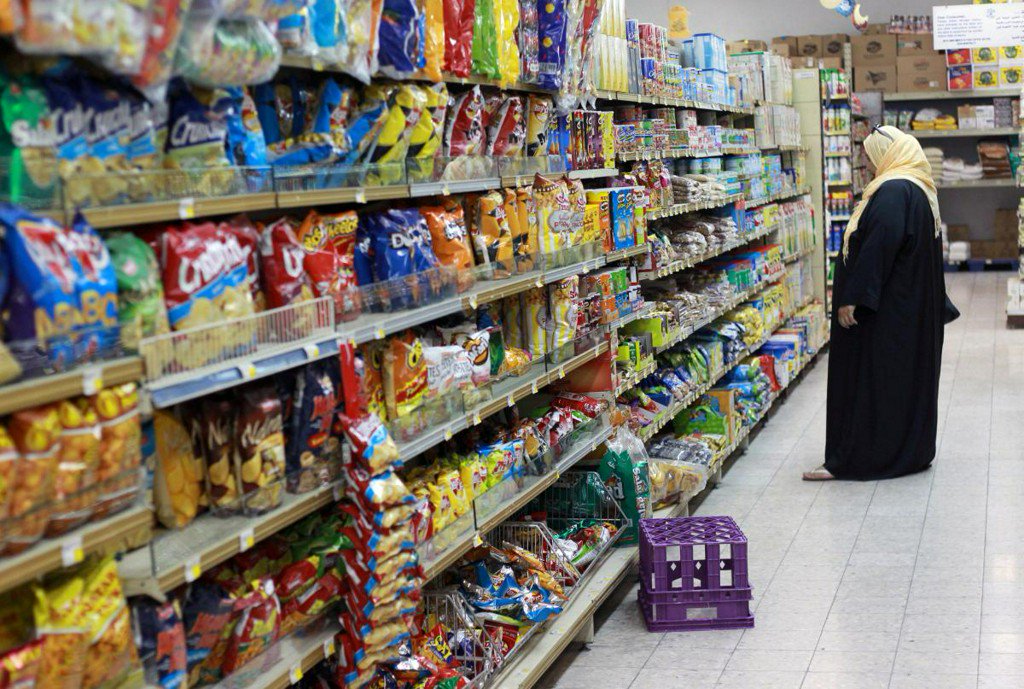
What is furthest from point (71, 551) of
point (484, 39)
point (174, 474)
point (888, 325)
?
point (888, 325)

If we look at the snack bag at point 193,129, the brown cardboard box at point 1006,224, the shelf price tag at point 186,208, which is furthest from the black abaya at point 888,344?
the brown cardboard box at point 1006,224

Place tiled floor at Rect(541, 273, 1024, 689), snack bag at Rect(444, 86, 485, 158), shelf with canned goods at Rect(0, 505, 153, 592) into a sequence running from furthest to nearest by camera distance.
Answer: tiled floor at Rect(541, 273, 1024, 689), snack bag at Rect(444, 86, 485, 158), shelf with canned goods at Rect(0, 505, 153, 592)

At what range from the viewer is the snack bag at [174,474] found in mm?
2615

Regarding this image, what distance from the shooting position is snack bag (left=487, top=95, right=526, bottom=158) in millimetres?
4336

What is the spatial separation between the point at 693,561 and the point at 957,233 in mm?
13002

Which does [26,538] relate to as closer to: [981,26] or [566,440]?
[566,440]

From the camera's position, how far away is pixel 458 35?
12.5ft

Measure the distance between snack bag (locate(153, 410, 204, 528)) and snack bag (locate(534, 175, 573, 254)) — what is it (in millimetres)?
2107

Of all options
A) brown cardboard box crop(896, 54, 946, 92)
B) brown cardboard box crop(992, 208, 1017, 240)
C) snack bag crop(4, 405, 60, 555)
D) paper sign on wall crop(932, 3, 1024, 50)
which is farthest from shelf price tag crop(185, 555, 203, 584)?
brown cardboard box crop(992, 208, 1017, 240)

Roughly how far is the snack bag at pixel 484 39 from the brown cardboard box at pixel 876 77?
1291 centimetres

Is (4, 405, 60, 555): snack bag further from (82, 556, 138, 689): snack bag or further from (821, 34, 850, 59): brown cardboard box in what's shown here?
(821, 34, 850, 59): brown cardboard box

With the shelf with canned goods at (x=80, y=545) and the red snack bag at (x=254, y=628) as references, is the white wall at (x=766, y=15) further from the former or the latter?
the shelf with canned goods at (x=80, y=545)

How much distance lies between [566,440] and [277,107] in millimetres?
2067

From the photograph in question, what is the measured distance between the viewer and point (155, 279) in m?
2.46
